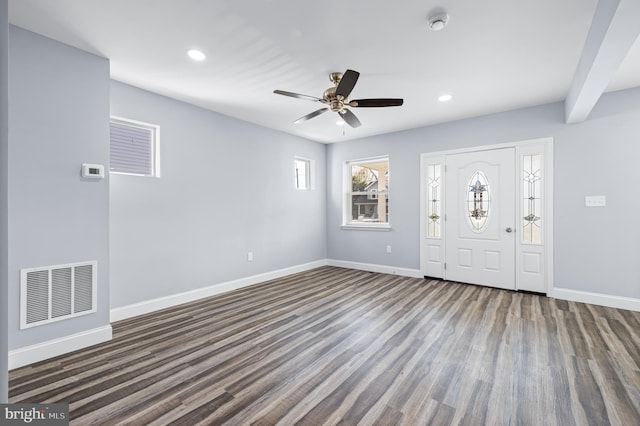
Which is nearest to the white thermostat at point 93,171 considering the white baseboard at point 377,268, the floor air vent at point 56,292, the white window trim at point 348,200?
the floor air vent at point 56,292

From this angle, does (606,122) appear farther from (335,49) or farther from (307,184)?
(307,184)

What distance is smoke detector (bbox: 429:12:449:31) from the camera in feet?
6.87

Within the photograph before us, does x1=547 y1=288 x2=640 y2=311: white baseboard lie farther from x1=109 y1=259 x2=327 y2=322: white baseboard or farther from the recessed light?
the recessed light

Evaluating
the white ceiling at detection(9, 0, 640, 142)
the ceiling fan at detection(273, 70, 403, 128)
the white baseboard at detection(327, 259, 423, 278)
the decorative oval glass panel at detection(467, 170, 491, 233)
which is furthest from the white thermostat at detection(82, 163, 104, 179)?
the decorative oval glass panel at detection(467, 170, 491, 233)

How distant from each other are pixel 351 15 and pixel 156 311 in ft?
12.2

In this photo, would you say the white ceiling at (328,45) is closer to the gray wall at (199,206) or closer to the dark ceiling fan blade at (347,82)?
the dark ceiling fan blade at (347,82)

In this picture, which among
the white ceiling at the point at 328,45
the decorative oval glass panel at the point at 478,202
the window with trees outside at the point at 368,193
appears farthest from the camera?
the window with trees outside at the point at 368,193

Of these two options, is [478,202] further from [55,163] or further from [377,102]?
[55,163]

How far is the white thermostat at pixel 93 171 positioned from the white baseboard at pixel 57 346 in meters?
1.43

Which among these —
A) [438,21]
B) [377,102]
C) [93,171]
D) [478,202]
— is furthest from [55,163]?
[478,202]

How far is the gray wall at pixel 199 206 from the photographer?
3.30 metres

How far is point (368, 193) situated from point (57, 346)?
505 centimetres

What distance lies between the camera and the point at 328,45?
253cm

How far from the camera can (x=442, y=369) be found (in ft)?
7.23
